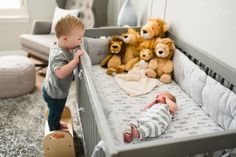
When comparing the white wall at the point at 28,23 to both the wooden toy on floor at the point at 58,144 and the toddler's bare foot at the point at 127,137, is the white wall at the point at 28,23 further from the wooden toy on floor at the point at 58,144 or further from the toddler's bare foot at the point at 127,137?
the toddler's bare foot at the point at 127,137

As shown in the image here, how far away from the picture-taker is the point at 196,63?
181 cm

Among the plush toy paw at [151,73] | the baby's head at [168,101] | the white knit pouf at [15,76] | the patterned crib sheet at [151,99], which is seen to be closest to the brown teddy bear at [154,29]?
the plush toy paw at [151,73]

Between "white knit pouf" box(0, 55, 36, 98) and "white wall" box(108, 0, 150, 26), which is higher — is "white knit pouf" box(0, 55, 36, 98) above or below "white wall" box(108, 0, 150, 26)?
below

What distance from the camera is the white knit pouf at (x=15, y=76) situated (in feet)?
7.51

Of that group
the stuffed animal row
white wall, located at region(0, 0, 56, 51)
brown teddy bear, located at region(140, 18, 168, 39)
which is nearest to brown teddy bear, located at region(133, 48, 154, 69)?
the stuffed animal row

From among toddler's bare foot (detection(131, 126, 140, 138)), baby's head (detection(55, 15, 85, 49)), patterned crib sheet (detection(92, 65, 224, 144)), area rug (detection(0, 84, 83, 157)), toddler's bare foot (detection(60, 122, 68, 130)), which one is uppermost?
baby's head (detection(55, 15, 85, 49))

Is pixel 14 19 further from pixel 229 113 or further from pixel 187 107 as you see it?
pixel 229 113

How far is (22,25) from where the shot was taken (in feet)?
10.9

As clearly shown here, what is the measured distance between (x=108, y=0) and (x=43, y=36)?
37.3 inches

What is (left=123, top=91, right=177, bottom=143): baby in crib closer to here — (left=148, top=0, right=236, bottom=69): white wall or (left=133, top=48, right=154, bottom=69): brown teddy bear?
(left=148, top=0, right=236, bottom=69): white wall

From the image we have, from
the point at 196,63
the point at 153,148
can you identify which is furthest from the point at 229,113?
the point at 153,148

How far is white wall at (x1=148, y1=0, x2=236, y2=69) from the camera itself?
1.42 meters

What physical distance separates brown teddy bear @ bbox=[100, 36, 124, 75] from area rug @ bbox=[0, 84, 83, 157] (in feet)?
1.67

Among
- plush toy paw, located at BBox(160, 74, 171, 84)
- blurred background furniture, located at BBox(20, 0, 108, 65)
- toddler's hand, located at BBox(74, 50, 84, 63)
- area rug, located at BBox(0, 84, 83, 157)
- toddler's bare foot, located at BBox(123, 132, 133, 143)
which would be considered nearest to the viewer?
toddler's bare foot, located at BBox(123, 132, 133, 143)
